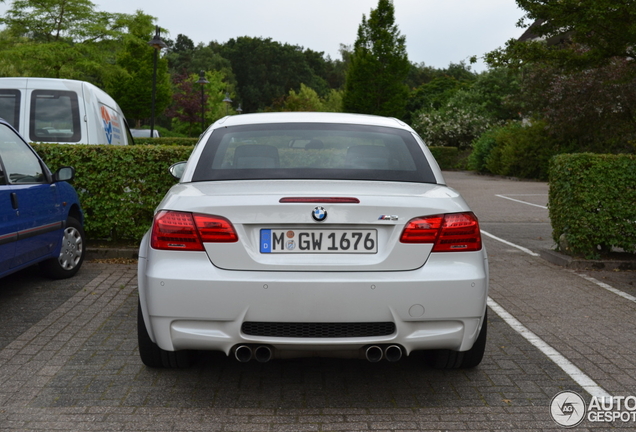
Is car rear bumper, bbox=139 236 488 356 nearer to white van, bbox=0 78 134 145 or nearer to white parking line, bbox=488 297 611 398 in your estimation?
white parking line, bbox=488 297 611 398

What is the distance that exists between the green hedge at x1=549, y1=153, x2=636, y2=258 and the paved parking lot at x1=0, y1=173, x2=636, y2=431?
8.73ft

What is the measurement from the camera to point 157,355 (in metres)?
4.44

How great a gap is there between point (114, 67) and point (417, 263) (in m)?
30.9

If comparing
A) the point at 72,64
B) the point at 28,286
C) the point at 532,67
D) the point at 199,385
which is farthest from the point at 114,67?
Result: the point at 199,385

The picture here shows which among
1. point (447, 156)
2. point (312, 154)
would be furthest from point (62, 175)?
point (447, 156)

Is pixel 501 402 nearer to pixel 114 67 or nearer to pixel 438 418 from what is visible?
pixel 438 418

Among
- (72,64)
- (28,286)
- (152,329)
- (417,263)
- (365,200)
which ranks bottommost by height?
(28,286)

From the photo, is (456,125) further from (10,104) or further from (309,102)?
(10,104)

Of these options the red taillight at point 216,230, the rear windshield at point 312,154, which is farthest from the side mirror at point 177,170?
the red taillight at point 216,230

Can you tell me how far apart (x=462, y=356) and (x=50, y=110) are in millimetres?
7380

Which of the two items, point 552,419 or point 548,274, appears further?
point 548,274

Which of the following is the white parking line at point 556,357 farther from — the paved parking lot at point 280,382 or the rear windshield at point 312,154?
the rear windshield at point 312,154

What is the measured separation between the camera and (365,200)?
372 cm

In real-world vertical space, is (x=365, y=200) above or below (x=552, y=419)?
above
